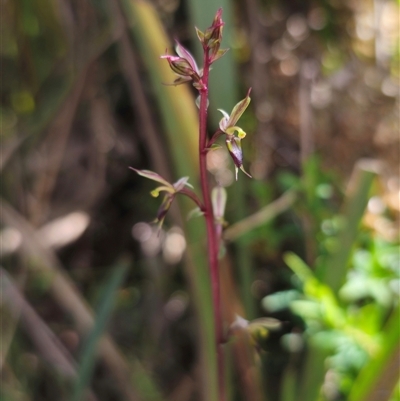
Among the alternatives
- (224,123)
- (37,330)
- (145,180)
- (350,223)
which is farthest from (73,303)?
(224,123)

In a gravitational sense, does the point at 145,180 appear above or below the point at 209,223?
below

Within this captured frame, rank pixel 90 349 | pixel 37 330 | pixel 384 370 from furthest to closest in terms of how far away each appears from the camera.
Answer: pixel 37 330
pixel 90 349
pixel 384 370

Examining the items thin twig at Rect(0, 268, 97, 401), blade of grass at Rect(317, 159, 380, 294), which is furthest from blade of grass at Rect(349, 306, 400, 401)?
thin twig at Rect(0, 268, 97, 401)

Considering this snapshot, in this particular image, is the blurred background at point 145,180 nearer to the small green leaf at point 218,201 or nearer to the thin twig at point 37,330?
the thin twig at point 37,330

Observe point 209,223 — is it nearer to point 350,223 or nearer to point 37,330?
point 350,223

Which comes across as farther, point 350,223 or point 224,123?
point 350,223

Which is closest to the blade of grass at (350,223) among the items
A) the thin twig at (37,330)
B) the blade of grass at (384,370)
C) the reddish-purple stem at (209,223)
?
the blade of grass at (384,370)

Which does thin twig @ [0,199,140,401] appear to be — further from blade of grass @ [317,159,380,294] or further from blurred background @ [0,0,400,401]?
blade of grass @ [317,159,380,294]

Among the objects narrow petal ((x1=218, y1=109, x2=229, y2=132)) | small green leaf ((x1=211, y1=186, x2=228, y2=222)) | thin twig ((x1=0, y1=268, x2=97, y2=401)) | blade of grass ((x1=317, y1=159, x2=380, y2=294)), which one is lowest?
thin twig ((x1=0, y1=268, x2=97, y2=401))
